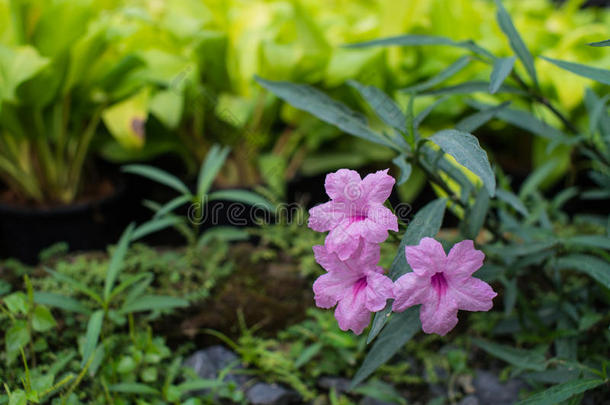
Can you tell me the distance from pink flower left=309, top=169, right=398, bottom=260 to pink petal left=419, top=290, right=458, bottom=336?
0.11 m

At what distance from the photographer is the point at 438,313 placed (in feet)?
2.17

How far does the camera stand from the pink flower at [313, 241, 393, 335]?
66cm

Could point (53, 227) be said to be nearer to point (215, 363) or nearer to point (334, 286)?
point (215, 363)

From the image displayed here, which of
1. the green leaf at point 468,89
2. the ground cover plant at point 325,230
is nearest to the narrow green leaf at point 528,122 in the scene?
the ground cover plant at point 325,230

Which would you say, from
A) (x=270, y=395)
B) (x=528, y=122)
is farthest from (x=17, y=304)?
(x=528, y=122)

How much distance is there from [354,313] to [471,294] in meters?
0.15

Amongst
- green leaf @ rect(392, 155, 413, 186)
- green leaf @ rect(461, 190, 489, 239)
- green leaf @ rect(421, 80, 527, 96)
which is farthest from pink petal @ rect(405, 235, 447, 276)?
green leaf @ rect(421, 80, 527, 96)

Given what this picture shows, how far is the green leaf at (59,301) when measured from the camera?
0.99 m

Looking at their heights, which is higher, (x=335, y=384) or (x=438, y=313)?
(x=438, y=313)

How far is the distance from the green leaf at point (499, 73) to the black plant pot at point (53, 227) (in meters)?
1.33

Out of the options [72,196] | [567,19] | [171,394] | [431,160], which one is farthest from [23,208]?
[567,19]

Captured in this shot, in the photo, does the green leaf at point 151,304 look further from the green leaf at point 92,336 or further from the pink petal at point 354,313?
the pink petal at point 354,313

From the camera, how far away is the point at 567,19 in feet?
7.42

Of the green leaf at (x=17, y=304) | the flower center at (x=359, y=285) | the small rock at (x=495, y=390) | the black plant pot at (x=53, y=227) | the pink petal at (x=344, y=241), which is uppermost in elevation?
the pink petal at (x=344, y=241)
